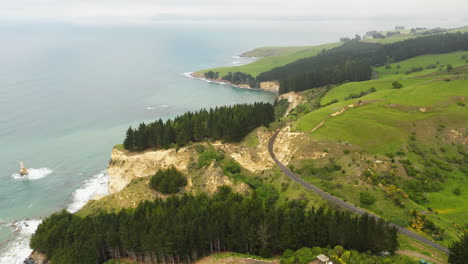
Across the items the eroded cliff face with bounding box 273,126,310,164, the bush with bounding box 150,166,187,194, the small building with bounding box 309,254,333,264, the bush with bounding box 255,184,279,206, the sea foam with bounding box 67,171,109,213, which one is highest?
the eroded cliff face with bounding box 273,126,310,164

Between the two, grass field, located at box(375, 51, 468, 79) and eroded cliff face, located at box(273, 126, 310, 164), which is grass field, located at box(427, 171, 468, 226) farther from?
grass field, located at box(375, 51, 468, 79)

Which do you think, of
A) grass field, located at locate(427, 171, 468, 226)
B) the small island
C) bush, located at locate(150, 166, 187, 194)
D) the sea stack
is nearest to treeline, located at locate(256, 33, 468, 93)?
the small island

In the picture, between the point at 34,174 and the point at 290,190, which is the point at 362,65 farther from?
the point at 34,174

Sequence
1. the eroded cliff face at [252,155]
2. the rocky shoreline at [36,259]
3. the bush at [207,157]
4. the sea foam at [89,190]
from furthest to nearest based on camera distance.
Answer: the sea foam at [89,190], the bush at [207,157], the eroded cliff face at [252,155], the rocky shoreline at [36,259]

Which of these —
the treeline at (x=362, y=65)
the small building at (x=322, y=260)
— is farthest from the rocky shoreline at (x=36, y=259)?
the treeline at (x=362, y=65)

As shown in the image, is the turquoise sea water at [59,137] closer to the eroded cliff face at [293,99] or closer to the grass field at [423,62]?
the eroded cliff face at [293,99]

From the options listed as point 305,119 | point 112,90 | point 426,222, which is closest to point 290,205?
point 426,222

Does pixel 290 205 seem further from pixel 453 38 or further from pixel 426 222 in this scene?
pixel 453 38
